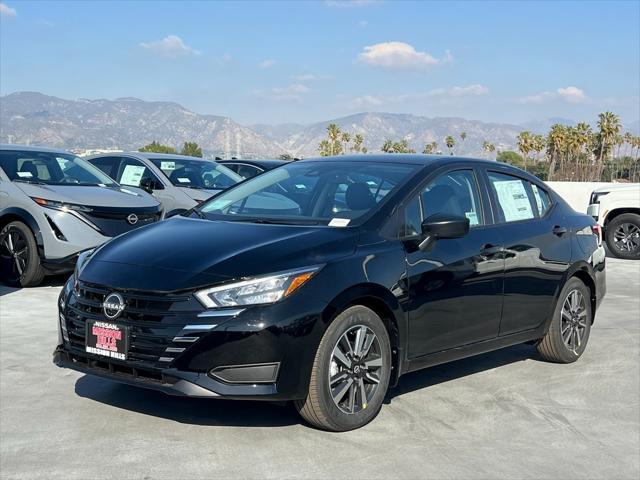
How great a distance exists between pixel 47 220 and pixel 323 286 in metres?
5.80

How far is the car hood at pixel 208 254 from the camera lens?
436cm

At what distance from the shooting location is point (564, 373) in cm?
642

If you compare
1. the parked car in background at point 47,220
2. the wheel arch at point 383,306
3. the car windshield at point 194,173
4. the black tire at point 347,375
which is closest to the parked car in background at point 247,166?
the car windshield at point 194,173

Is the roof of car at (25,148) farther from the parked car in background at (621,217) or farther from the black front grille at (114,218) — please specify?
the parked car in background at (621,217)

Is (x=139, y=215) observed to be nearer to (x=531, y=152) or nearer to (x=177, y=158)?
(x=177, y=158)

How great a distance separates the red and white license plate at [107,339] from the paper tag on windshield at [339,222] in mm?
1422

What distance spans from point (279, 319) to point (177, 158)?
1032cm

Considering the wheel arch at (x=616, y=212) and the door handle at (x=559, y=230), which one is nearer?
the door handle at (x=559, y=230)

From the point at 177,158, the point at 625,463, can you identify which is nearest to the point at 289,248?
the point at 625,463

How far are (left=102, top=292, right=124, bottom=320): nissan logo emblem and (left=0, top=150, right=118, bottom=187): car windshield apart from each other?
229 inches

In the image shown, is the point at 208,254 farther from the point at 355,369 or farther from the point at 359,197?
the point at 359,197

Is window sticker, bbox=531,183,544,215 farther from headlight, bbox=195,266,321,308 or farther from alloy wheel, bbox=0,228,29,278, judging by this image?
alloy wheel, bbox=0,228,29,278

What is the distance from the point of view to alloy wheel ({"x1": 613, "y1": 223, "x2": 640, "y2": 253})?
15.3 metres

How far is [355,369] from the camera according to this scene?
4.64 meters
